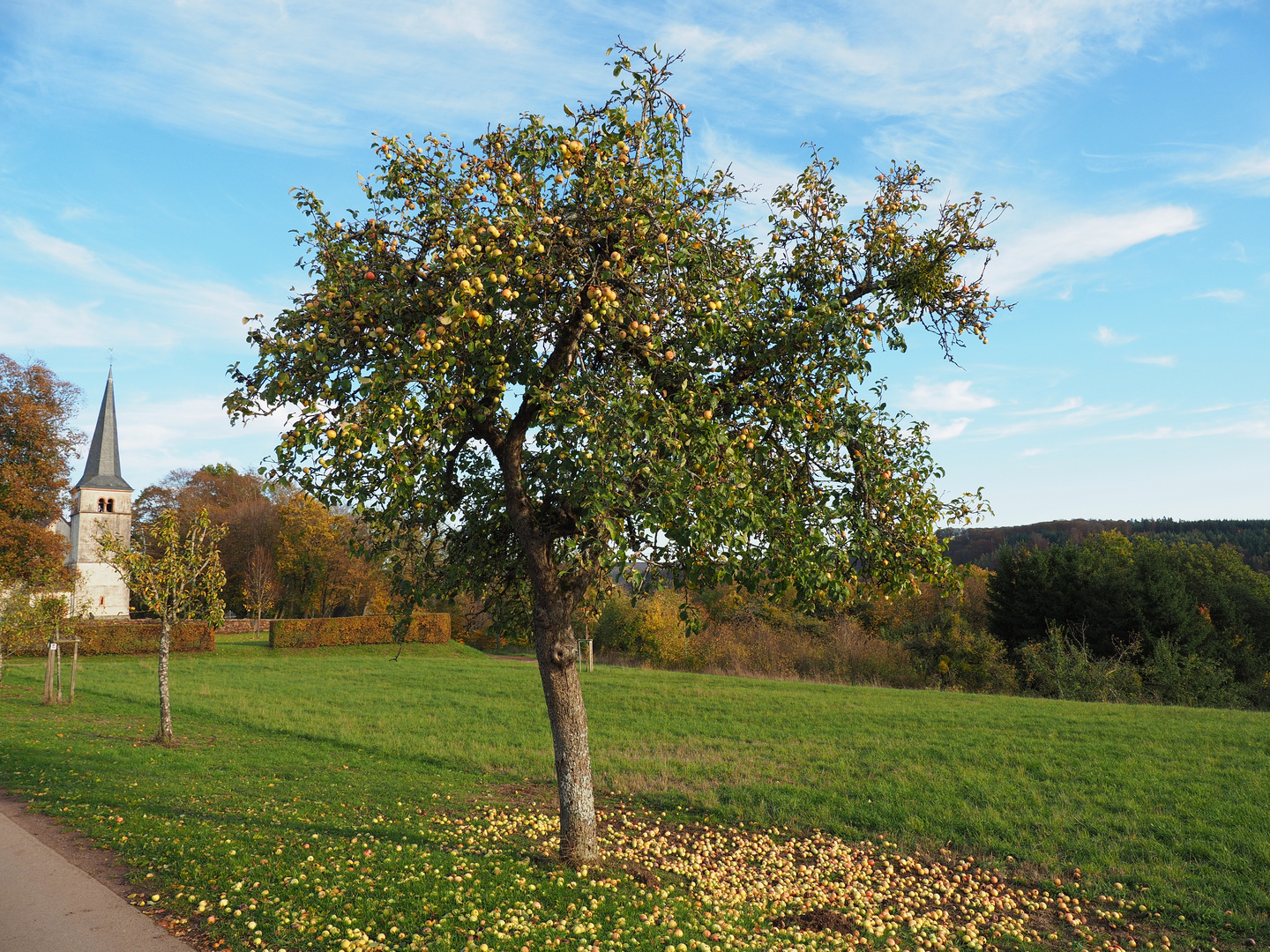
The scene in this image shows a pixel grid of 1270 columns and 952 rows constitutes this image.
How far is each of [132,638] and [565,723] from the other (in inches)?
1601

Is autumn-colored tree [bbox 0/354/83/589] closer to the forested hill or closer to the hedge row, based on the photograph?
the hedge row

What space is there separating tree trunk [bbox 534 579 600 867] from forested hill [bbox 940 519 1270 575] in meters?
53.0

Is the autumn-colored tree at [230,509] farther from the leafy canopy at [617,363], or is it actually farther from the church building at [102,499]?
the leafy canopy at [617,363]

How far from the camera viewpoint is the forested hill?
55.8 m

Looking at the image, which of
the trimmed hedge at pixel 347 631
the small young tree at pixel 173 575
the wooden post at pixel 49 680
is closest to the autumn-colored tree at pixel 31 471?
the wooden post at pixel 49 680

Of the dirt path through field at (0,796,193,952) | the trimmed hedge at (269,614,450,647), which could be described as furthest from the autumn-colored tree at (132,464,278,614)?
the dirt path through field at (0,796,193,952)

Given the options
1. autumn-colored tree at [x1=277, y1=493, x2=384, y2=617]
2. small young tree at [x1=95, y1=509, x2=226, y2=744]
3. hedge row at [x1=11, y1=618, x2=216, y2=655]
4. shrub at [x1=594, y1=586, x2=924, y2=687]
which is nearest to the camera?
small young tree at [x1=95, y1=509, x2=226, y2=744]

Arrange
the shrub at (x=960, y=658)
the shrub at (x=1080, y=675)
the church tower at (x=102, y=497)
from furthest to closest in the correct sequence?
the church tower at (x=102, y=497), the shrub at (x=960, y=658), the shrub at (x=1080, y=675)

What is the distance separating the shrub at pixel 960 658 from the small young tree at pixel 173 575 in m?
A: 26.7

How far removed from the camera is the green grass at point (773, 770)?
27.0ft

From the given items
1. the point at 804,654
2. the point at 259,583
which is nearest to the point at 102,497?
the point at 259,583

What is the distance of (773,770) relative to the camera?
12.3 meters

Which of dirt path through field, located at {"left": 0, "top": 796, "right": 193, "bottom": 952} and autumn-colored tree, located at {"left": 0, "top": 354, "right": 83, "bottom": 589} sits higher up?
autumn-colored tree, located at {"left": 0, "top": 354, "right": 83, "bottom": 589}

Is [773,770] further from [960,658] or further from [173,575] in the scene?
[960,658]
